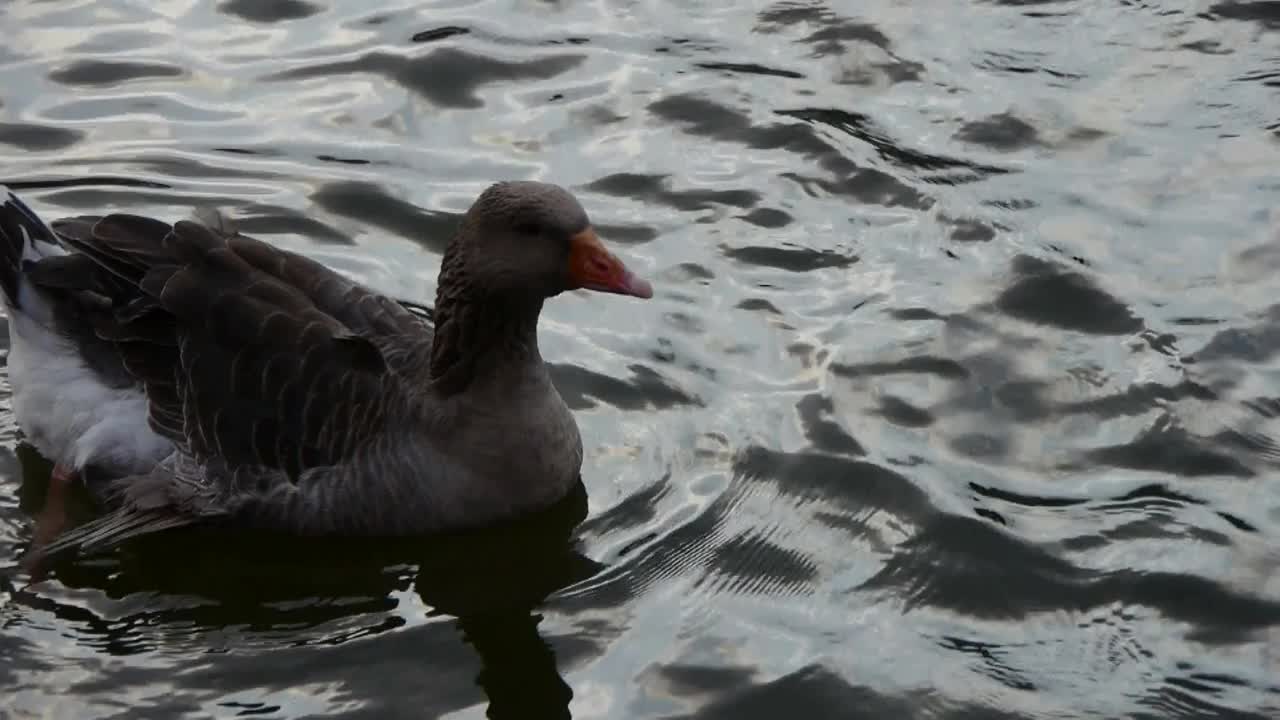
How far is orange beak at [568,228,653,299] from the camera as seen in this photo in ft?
24.3

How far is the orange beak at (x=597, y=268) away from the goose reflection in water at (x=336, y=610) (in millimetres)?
1038

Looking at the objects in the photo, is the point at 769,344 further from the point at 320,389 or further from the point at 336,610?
the point at 336,610

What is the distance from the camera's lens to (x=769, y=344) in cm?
905

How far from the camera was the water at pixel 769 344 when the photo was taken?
6902 mm

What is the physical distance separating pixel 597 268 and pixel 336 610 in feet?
5.52

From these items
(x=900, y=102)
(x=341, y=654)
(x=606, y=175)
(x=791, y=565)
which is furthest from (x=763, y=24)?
(x=341, y=654)

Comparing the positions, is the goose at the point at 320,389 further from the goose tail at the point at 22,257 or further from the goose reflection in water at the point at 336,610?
the goose tail at the point at 22,257

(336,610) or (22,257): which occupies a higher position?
(22,257)

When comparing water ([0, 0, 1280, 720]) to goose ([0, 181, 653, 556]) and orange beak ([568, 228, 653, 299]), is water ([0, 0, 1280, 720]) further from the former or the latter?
orange beak ([568, 228, 653, 299])

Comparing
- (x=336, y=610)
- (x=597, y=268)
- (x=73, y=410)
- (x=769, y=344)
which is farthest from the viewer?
(x=769, y=344)

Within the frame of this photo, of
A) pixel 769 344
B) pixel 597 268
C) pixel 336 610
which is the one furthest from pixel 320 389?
pixel 769 344

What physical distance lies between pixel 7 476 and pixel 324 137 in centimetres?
361

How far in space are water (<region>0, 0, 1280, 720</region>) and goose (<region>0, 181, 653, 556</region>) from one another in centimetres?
22

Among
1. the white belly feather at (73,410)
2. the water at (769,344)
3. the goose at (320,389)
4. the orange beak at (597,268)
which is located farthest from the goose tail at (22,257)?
the orange beak at (597,268)
